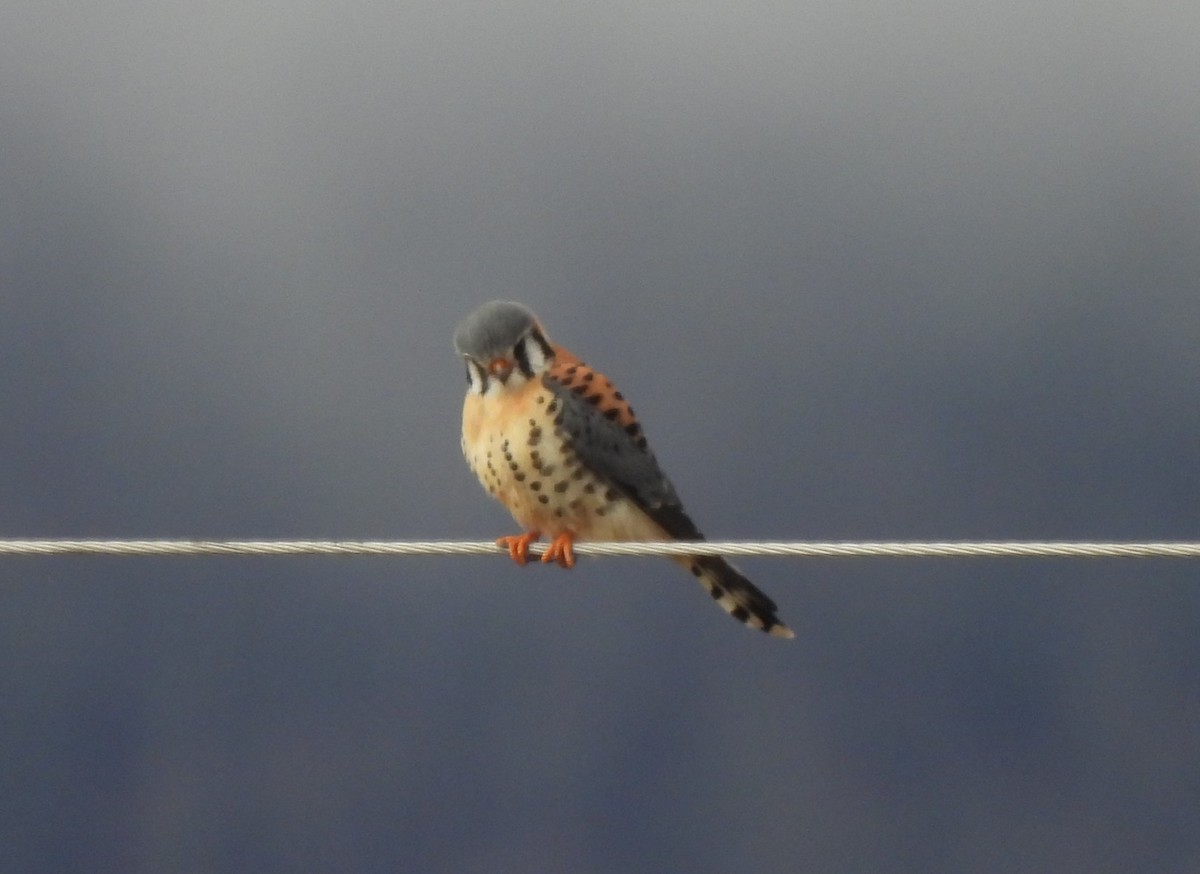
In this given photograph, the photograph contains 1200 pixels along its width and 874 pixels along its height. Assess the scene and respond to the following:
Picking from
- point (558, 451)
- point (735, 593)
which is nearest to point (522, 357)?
point (558, 451)

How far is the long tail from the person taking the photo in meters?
5.00

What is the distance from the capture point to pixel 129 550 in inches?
142

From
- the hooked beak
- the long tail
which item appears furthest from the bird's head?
the long tail

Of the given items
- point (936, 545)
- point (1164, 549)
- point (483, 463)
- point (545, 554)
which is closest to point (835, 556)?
point (936, 545)

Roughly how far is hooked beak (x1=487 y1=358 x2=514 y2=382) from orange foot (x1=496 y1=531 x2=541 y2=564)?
0.49 metres

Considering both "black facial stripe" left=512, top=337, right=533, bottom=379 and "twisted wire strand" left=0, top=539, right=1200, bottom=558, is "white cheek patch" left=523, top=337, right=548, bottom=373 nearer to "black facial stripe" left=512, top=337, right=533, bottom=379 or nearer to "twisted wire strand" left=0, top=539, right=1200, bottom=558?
"black facial stripe" left=512, top=337, right=533, bottom=379

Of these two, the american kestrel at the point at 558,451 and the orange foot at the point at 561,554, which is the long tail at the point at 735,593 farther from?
the orange foot at the point at 561,554

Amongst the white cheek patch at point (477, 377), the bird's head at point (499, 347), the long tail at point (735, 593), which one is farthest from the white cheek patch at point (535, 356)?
the long tail at point (735, 593)

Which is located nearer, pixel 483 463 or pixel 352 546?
pixel 352 546

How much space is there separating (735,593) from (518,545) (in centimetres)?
77

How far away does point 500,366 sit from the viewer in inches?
190

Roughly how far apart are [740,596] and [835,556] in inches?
62.3

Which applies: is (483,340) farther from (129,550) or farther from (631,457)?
(129,550)

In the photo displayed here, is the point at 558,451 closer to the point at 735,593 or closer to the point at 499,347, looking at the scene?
the point at 499,347
